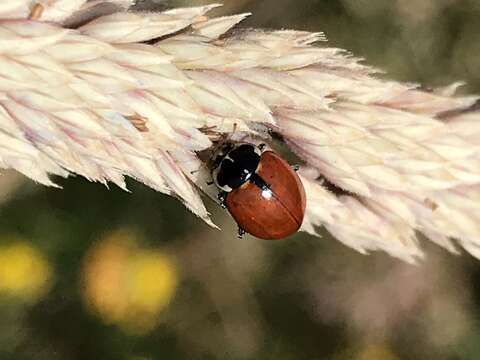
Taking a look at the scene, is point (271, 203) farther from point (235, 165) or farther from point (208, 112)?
point (208, 112)

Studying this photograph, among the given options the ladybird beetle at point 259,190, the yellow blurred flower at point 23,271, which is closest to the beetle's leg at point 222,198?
the ladybird beetle at point 259,190

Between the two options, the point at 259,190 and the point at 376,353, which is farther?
the point at 376,353

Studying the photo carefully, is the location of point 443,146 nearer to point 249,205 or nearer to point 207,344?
point 249,205

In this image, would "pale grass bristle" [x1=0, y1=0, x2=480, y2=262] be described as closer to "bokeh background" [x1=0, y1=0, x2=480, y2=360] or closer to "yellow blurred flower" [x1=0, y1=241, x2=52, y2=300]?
"bokeh background" [x1=0, y1=0, x2=480, y2=360]

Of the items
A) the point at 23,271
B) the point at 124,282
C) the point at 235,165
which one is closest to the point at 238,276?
the point at 124,282

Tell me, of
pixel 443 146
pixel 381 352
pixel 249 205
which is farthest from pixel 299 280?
pixel 443 146
